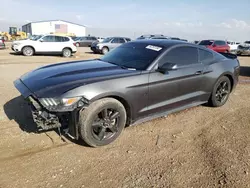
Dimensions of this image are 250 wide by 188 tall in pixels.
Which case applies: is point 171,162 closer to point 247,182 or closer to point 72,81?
point 247,182

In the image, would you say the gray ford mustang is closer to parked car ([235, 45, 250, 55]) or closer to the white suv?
the white suv

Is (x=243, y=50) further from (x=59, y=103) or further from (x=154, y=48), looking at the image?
(x=59, y=103)

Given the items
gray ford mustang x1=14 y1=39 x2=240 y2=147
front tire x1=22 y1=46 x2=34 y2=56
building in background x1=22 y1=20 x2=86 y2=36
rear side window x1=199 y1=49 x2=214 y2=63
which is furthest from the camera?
building in background x1=22 y1=20 x2=86 y2=36

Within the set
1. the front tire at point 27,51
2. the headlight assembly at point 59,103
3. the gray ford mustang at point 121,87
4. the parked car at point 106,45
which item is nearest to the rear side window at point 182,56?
the gray ford mustang at point 121,87

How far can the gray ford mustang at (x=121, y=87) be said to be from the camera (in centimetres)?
304

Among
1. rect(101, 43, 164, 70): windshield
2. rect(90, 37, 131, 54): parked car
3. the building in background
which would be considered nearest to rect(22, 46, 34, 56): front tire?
rect(90, 37, 131, 54): parked car

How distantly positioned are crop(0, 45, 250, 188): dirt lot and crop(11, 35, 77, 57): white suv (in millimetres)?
11982

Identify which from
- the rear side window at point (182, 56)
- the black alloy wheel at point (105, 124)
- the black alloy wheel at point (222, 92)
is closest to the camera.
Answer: the black alloy wheel at point (105, 124)

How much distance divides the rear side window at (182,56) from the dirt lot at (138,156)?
1.13 m

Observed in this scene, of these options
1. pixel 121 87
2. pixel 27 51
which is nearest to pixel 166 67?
pixel 121 87

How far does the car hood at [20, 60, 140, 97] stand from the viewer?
3.06 meters

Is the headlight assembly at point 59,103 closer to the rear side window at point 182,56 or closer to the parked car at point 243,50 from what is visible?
the rear side window at point 182,56

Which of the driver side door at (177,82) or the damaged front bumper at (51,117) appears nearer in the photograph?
the damaged front bumper at (51,117)

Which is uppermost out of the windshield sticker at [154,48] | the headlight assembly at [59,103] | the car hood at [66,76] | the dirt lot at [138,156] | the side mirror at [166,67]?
the windshield sticker at [154,48]
